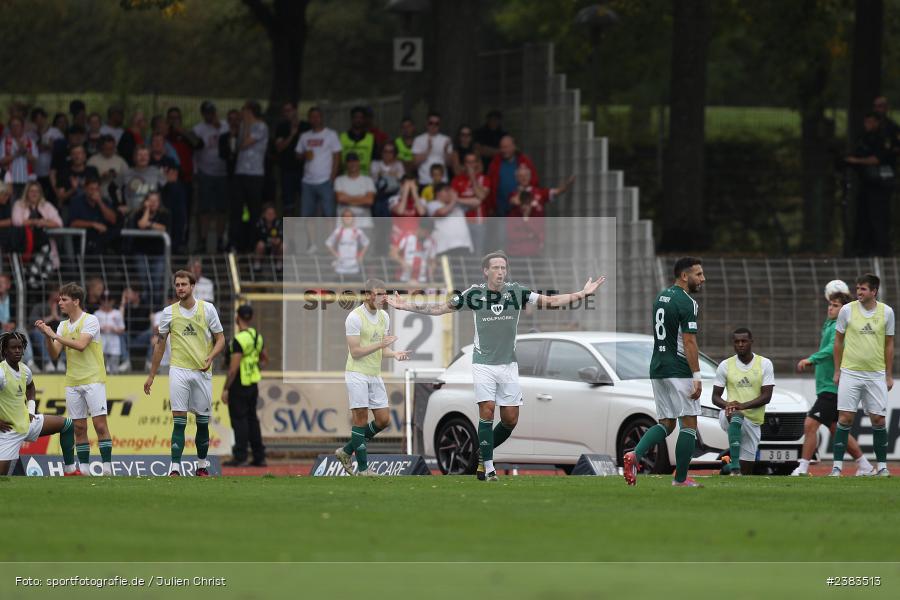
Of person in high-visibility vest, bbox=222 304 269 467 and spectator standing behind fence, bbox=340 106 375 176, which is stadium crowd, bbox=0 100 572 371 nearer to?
spectator standing behind fence, bbox=340 106 375 176

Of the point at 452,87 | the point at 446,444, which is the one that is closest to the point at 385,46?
the point at 452,87

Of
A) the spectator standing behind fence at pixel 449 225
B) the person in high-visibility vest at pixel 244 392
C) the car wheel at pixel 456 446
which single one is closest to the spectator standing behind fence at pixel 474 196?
the spectator standing behind fence at pixel 449 225

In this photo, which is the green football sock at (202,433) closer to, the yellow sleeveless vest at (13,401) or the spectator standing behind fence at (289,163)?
the yellow sleeveless vest at (13,401)

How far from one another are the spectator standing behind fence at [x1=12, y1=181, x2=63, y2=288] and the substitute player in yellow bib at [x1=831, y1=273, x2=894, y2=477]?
12.2 m

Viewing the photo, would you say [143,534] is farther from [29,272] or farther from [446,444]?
[29,272]

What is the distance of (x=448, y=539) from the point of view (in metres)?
11.3

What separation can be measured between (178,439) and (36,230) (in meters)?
8.38

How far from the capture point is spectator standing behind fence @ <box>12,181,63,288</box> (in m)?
25.6

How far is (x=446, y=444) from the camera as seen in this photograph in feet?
72.0

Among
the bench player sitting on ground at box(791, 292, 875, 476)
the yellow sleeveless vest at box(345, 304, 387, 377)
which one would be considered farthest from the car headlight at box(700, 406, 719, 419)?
the yellow sleeveless vest at box(345, 304, 387, 377)

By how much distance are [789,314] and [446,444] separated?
24.5 ft

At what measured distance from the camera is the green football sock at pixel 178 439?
18625mm

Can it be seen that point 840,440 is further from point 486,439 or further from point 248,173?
point 248,173

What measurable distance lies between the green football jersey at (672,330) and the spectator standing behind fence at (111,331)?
466 inches
